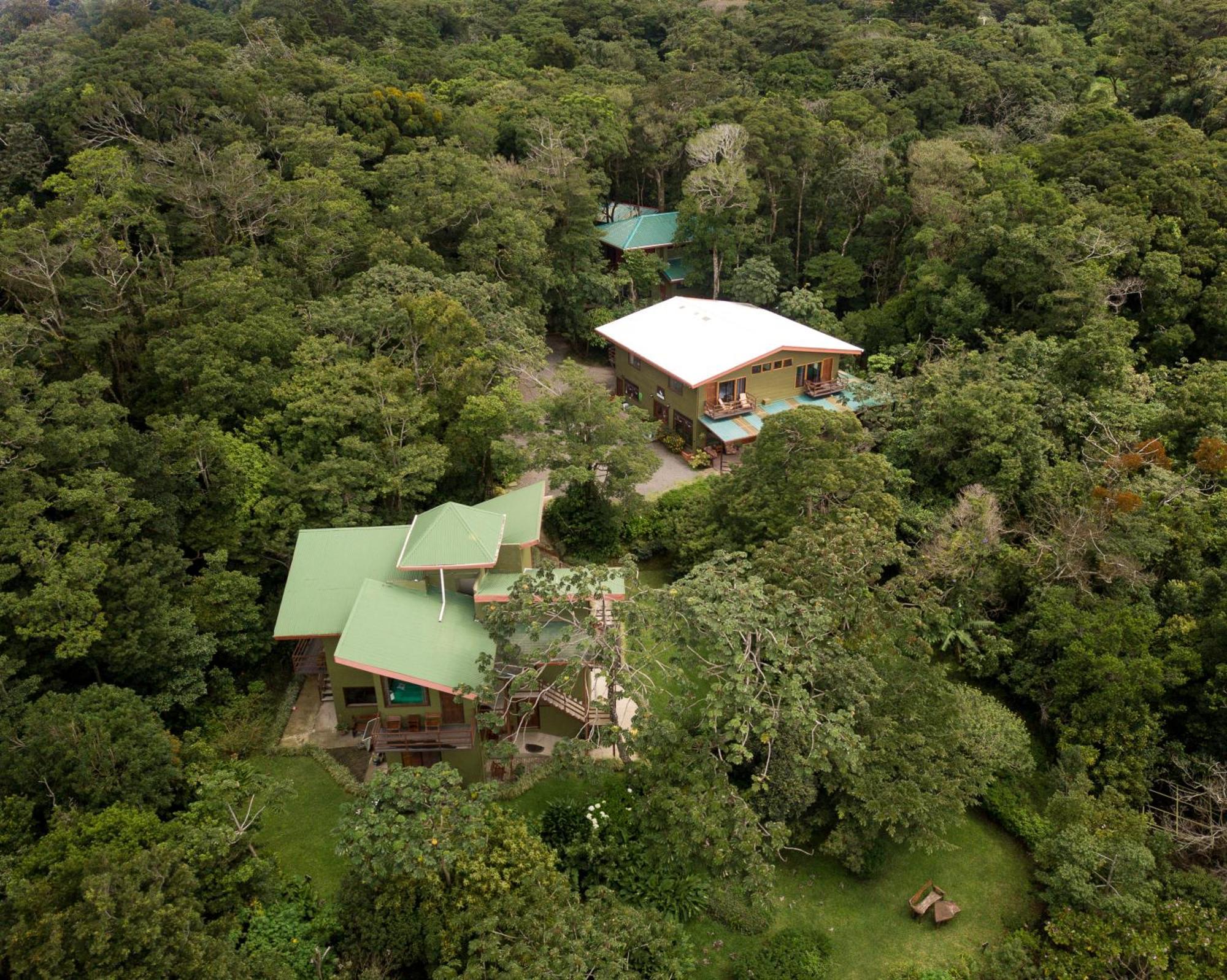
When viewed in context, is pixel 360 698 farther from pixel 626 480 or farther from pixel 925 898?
pixel 925 898

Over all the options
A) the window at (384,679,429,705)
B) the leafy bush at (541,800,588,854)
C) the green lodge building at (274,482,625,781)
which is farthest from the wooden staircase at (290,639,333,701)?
the leafy bush at (541,800,588,854)

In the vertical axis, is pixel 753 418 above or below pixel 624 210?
below

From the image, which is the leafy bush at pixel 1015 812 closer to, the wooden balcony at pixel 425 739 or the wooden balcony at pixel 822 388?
the wooden balcony at pixel 425 739

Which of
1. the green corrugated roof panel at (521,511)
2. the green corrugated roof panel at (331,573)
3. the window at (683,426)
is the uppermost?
the green corrugated roof panel at (521,511)

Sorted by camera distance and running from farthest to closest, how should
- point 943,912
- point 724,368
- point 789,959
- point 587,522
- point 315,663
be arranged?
1. point 724,368
2. point 587,522
3. point 315,663
4. point 943,912
5. point 789,959

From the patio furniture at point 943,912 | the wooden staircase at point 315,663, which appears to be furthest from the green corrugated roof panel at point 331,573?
the patio furniture at point 943,912

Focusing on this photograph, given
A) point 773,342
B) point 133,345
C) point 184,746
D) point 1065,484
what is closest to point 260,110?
point 133,345

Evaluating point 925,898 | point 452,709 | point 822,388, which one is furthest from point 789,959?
point 822,388
